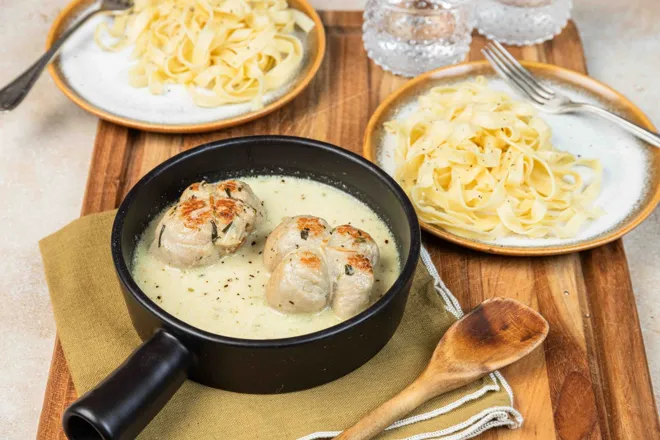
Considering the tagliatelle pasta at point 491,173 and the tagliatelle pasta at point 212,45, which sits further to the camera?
the tagliatelle pasta at point 212,45

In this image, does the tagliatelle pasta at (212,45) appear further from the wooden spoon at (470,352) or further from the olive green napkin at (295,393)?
the wooden spoon at (470,352)

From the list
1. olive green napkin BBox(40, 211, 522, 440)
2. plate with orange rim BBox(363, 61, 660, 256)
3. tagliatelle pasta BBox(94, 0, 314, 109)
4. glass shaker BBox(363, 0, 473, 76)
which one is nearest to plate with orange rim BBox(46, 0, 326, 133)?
tagliatelle pasta BBox(94, 0, 314, 109)

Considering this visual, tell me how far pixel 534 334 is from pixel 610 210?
2.31 ft

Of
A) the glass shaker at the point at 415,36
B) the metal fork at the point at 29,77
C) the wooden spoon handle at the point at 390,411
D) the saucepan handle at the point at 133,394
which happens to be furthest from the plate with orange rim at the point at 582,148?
the metal fork at the point at 29,77

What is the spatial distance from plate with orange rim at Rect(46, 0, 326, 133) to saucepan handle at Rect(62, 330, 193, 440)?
1234 millimetres

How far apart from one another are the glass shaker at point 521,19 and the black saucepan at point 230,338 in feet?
4.81

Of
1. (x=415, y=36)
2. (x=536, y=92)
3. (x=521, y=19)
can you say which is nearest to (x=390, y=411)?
(x=536, y=92)

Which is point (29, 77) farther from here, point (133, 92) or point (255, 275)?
point (255, 275)

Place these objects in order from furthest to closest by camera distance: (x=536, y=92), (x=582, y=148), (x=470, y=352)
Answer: (x=536, y=92) < (x=582, y=148) < (x=470, y=352)

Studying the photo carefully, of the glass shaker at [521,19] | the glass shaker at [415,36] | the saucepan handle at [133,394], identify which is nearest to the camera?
the saucepan handle at [133,394]

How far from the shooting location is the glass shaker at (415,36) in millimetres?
3447

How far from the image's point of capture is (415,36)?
11.4ft

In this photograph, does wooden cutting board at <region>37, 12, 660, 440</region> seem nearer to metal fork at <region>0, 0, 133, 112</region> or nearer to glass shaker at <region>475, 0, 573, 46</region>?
glass shaker at <region>475, 0, 573, 46</region>

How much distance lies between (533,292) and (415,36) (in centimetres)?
134
